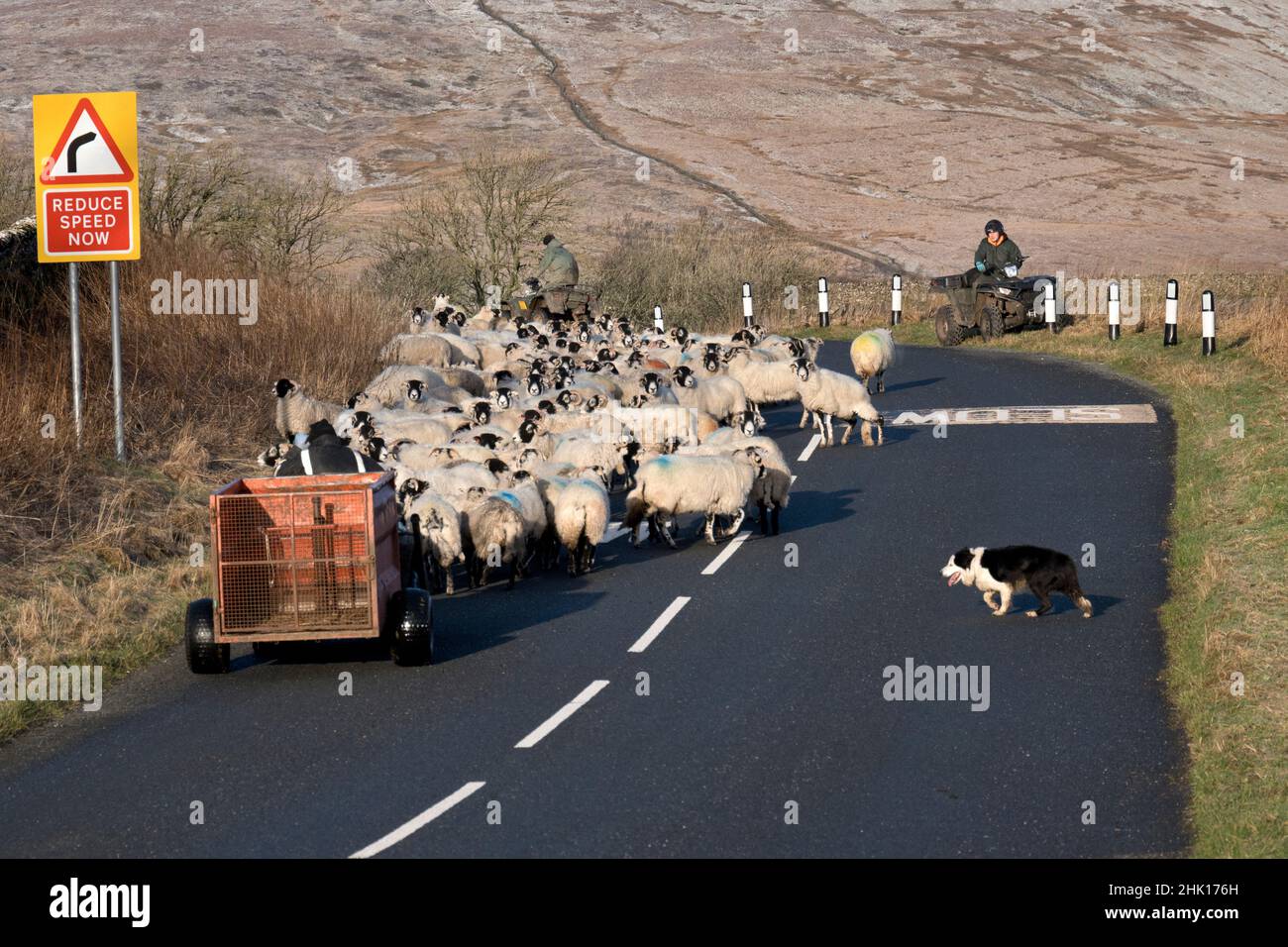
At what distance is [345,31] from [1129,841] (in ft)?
372

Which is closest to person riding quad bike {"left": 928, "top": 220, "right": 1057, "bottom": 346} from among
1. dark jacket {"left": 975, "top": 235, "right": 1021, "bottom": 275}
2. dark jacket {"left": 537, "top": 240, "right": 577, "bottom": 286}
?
dark jacket {"left": 975, "top": 235, "right": 1021, "bottom": 275}

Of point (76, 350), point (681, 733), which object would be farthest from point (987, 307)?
point (681, 733)

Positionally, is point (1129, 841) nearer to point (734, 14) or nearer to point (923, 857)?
point (923, 857)

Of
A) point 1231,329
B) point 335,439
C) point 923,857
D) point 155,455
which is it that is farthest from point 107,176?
point 1231,329

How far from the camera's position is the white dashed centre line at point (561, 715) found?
10812 millimetres

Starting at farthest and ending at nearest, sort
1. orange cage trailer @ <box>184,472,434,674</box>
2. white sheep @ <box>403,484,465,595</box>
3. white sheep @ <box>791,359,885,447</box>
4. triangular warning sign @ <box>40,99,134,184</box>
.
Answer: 1. white sheep @ <box>791,359,885,447</box>
2. triangular warning sign @ <box>40,99,134,184</box>
3. white sheep @ <box>403,484,465,595</box>
4. orange cage trailer @ <box>184,472,434,674</box>

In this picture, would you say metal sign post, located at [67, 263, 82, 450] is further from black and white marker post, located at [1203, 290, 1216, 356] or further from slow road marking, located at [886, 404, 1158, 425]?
black and white marker post, located at [1203, 290, 1216, 356]

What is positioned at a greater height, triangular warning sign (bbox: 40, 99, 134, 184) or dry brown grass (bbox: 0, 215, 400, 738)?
triangular warning sign (bbox: 40, 99, 134, 184)

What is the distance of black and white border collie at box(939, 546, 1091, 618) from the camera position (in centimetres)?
1377

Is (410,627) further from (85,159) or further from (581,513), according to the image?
(85,159)

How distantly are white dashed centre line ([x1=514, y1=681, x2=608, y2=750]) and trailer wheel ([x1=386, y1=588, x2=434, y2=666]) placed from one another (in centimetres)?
133

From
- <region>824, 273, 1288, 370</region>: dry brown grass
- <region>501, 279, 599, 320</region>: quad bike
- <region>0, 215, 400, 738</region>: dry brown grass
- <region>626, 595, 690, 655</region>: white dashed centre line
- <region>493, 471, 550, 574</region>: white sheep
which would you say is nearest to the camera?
<region>626, 595, 690, 655</region>: white dashed centre line

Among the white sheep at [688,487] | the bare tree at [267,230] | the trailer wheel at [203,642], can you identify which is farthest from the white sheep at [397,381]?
the trailer wheel at [203,642]

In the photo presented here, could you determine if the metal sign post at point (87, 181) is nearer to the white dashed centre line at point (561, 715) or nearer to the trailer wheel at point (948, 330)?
the white dashed centre line at point (561, 715)
